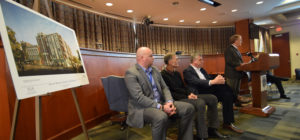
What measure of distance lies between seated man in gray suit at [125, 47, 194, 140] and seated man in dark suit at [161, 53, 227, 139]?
210 millimetres

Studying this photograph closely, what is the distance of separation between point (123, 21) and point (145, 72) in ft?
17.9

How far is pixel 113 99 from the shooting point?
2.08m

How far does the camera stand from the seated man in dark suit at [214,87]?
2160 mm

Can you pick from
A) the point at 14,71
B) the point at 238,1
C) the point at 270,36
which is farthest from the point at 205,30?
the point at 14,71

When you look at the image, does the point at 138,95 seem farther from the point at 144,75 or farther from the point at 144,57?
the point at 144,57

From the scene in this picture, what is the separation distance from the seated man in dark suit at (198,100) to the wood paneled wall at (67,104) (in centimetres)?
120

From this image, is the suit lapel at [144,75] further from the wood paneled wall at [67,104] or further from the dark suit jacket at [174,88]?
the wood paneled wall at [67,104]

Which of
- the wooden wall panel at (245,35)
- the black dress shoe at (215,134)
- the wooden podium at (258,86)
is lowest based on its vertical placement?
the black dress shoe at (215,134)

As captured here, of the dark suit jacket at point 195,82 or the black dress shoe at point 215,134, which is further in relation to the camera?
the dark suit jacket at point 195,82

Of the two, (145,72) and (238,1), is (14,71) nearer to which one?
(145,72)

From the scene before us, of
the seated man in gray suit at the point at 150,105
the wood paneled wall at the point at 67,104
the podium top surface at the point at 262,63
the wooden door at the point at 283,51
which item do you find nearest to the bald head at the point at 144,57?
the seated man in gray suit at the point at 150,105

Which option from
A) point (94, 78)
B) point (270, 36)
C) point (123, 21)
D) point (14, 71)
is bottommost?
point (94, 78)

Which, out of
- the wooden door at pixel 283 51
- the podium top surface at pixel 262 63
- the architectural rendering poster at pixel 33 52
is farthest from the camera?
the wooden door at pixel 283 51

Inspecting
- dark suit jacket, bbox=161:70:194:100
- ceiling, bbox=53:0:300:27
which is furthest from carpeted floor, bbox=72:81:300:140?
ceiling, bbox=53:0:300:27
